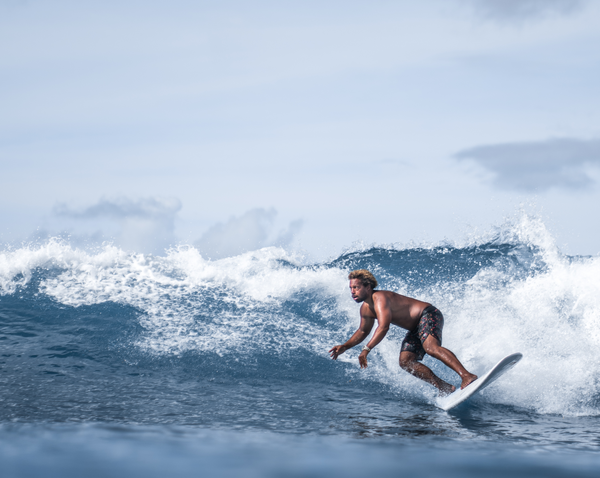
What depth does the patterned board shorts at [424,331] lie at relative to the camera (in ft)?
18.7

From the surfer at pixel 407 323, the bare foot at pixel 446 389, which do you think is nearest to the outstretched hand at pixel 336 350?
the surfer at pixel 407 323

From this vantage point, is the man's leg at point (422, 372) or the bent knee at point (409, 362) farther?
the bent knee at point (409, 362)

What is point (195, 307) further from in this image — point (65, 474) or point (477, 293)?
point (65, 474)

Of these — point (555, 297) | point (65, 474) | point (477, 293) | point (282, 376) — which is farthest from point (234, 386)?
point (555, 297)

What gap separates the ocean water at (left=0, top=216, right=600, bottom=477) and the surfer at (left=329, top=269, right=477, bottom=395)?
419 mm

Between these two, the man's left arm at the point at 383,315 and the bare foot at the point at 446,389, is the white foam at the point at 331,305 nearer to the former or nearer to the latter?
the bare foot at the point at 446,389

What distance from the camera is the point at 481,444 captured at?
3871mm

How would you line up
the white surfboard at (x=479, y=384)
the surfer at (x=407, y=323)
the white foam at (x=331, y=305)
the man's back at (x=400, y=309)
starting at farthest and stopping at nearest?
1. the white foam at (x=331, y=305)
2. the man's back at (x=400, y=309)
3. the surfer at (x=407, y=323)
4. the white surfboard at (x=479, y=384)

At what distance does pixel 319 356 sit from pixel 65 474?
471cm

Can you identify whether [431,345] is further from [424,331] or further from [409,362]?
[409,362]

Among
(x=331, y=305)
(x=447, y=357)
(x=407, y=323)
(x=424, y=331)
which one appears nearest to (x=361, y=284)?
(x=407, y=323)

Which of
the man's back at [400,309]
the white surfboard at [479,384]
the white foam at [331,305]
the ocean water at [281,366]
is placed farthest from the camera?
the white foam at [331,305]

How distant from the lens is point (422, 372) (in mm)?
5723

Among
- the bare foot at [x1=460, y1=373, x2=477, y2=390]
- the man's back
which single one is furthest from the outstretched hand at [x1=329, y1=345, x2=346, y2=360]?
the bare foot at [x1=460, y1=373, x2=477, y2=390]
